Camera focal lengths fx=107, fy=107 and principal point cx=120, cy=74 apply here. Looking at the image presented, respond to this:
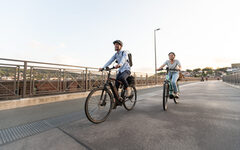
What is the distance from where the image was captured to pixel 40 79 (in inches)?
199

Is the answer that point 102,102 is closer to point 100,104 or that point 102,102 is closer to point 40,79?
point 100,104

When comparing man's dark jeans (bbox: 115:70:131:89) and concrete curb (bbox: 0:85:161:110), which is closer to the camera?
man's dark jeans (bbox: 115:70:131:89)

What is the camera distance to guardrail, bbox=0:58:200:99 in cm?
397

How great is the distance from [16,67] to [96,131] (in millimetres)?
4403

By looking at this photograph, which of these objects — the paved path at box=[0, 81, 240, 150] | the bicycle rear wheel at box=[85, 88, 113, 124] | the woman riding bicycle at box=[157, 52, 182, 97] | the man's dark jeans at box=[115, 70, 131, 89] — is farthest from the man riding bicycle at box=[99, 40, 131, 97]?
the woman riding bicycle at box=[157, 52, 182, 97]

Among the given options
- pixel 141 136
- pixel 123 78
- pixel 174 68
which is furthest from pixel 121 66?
pixel 174 68

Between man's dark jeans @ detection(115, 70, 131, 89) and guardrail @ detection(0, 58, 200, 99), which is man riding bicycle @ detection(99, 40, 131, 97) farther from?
guardrail @ detection(0, 58, 200, 99)

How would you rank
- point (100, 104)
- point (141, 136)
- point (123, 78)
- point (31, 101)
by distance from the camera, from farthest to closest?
1. point (31, 101)
2. point (123, 78)
3. point (100, 104)
4. point (141, 136)

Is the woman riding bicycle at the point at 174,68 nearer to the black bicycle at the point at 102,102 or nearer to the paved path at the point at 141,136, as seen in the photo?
the paved path at the point at 141,136

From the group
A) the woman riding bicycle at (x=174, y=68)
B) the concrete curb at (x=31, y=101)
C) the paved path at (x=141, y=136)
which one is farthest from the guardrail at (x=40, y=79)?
the woman riding bicycle at (x=174, y=68)

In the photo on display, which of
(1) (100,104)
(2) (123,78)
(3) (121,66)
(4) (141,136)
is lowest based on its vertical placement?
(4) (141,136)

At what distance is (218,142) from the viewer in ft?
4.88

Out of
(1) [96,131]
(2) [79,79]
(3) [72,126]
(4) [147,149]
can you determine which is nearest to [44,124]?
(3) [72,126]

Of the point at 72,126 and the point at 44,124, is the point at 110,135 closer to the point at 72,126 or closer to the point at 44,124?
the point at 72,126
